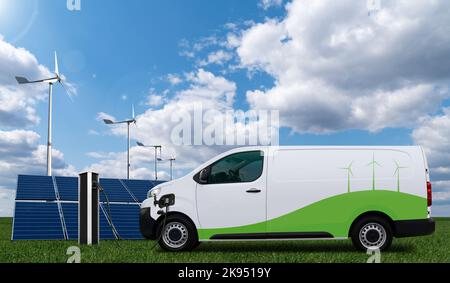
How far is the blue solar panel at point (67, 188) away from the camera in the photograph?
1600 centimetres

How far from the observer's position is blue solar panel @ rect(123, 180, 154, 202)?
57.5 ft

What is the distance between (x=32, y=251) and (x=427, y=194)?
9.06 metres

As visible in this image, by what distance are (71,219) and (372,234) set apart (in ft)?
32.0

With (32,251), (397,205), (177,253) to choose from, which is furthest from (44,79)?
(397,205)

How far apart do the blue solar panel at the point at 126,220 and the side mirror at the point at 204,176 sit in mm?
5173

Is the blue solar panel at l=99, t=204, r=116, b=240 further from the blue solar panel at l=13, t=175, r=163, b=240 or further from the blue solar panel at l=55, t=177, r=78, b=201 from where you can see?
the blue solar panel at l=55, t=177, r=78, b=201

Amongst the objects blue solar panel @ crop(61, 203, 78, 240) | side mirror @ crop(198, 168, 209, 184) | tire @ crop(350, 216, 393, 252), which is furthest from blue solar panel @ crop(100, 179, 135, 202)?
Answer: tire @ crop(350, 216, 393, 252)

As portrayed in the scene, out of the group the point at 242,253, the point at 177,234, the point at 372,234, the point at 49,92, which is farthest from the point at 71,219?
the point at 49,92

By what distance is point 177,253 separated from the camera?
947 cm

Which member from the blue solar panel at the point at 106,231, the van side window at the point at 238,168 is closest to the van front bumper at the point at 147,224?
the van side window at the point at 238,168

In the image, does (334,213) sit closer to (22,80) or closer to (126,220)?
(126,220)

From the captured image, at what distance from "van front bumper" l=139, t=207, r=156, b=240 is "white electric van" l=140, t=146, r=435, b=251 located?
0.84 ft

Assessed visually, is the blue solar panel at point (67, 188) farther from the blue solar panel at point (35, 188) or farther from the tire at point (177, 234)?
the tire at point (177, 234)
